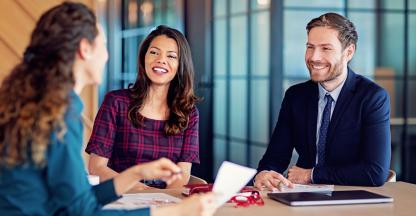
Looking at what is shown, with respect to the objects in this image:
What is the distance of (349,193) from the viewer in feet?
7.02

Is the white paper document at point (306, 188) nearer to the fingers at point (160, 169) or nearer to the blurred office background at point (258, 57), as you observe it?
the fingers at point (160, 169)

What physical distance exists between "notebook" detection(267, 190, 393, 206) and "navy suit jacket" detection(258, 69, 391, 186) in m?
0.33

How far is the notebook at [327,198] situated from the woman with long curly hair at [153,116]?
29.5 inches

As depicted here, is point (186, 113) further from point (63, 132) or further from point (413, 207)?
point (63, 132)

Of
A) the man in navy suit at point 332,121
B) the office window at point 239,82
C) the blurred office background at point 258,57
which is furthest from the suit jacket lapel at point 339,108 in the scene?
the office window at point 239,82

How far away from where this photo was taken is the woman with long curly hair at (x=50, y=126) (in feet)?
4.32

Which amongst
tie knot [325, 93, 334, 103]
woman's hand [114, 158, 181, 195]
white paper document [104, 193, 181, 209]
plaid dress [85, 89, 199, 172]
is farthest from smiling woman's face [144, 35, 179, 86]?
woman's hand [114, 158, 181, 195]

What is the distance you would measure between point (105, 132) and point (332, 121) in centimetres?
100

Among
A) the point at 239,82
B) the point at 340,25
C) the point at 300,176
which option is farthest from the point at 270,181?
the point at 239,82

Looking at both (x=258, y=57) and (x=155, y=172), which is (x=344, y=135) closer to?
(x=155, y=172)

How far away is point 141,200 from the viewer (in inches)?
77.8

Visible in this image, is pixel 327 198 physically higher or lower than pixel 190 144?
lower

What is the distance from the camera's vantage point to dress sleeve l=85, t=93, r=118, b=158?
2.71 metres

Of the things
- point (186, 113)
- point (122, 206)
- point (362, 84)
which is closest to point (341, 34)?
point (362, 84)
